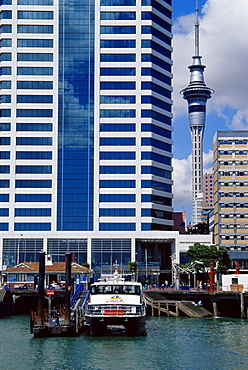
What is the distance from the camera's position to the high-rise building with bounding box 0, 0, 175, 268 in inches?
5842

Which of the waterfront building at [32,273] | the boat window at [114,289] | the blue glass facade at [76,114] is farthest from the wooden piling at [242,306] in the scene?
the blue glass facade at [76,114]

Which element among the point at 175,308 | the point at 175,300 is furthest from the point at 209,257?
the point at 175,308

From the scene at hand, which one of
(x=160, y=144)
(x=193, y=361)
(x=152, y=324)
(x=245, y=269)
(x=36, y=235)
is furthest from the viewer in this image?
(x=245, y=269)

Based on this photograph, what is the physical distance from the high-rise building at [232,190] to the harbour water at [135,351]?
98713 millimetres

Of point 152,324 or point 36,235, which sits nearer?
point 152,324

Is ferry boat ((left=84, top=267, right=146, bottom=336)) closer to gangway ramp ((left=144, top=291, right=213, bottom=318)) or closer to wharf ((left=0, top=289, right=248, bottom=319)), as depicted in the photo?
gangway ramp ((left=144, top=291, right=213, bottom=318))

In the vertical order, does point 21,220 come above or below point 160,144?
below

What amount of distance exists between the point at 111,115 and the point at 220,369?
352 ft

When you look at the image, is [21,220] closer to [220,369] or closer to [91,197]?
[91,197]

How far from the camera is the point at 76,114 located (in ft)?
497

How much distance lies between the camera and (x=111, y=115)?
152 metres

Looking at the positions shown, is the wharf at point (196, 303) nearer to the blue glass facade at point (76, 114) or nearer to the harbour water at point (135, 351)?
the harbour water at point (135, 351)

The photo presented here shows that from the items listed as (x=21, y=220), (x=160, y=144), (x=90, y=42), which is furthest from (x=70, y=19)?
(x=21, y=220)

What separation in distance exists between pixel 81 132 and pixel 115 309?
90870 mm
